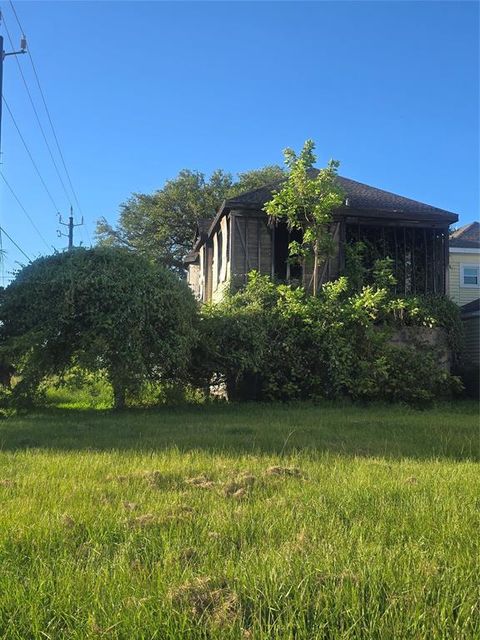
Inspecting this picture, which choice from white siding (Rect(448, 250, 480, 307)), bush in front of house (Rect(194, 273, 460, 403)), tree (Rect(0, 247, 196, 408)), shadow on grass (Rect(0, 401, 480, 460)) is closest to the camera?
shadow on grass (Rect(0, 401, 480, 460))

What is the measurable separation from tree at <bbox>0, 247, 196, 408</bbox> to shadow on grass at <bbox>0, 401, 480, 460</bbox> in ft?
3.42

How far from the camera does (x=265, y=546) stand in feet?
11.4

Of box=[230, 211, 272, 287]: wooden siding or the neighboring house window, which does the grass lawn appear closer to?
box=[230, 211, 272, 287]: wooden siding

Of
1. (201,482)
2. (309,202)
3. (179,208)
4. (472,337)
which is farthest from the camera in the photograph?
(179,208)

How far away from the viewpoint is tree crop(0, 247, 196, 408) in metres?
12.2

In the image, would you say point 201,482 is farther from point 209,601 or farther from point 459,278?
point 459,278

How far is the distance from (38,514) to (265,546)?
173cm

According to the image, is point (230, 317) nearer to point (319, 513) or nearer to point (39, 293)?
point (39, 293)

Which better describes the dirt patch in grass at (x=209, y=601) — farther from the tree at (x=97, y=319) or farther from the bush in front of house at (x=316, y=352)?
the bush in front of house at (x=316, y=352)

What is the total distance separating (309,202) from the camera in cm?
1673

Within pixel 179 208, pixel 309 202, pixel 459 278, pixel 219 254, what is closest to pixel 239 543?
pixel 309 202

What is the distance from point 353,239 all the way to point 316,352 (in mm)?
5484

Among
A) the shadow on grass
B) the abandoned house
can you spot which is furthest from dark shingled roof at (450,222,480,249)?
the shadow on grass

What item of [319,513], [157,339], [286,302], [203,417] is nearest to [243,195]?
[286,302]
